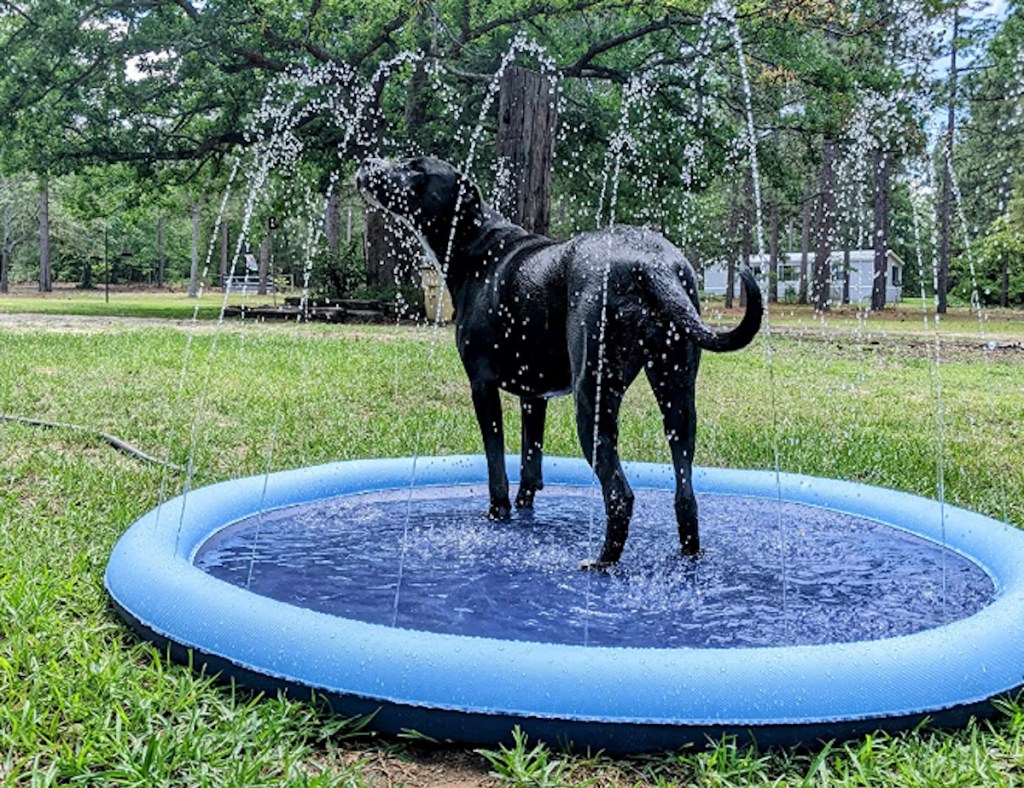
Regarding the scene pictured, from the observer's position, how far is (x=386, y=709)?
2.48 meters

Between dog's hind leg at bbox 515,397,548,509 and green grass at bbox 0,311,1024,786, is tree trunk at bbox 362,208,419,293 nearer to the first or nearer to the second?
green grass at bbox 0,311,1024,786

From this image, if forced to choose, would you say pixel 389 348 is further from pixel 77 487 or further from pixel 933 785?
pixel 933 785

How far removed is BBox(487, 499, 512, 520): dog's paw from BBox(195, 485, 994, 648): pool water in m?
0.05

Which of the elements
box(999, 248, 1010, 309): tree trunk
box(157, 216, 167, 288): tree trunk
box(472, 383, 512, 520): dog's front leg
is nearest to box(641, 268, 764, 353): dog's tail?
box(472, 383, 512, 520): dog's front leg

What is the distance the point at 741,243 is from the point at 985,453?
3604 cm

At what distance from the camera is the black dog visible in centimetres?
345

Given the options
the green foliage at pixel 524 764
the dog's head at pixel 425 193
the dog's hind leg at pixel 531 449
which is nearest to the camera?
the green foliage at pixel 524 764

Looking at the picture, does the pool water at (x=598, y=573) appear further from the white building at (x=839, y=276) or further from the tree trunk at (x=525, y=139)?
the white building at (x=839, y=276)

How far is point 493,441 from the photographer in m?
4.35

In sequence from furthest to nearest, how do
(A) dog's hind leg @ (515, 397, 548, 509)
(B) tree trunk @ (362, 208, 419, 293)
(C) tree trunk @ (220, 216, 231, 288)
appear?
(C) tree trunk @ (220, 216, 231, 288) → (B) tree trunk @ (362, 208, 419, 293) → (A) dog's hind leg @ (515, 397, 548, 509)

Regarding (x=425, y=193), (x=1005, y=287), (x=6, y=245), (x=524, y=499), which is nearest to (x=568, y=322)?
(x=425, y=193)

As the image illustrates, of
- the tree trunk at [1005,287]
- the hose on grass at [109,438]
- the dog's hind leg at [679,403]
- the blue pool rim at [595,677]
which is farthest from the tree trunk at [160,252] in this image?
the blue pool rim at [595,677]

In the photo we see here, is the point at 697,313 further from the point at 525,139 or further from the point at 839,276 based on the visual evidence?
the point at 839,276

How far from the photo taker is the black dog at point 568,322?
3.45 meters
